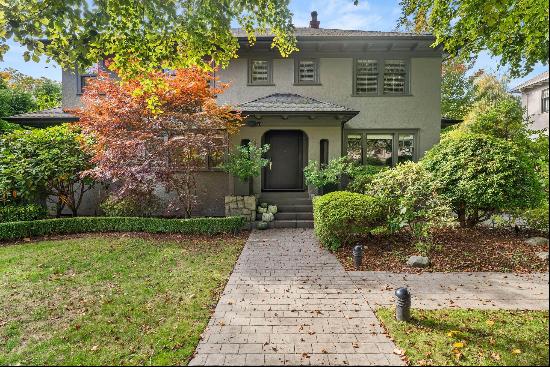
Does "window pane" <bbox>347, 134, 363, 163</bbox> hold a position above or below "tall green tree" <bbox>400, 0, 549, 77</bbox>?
below

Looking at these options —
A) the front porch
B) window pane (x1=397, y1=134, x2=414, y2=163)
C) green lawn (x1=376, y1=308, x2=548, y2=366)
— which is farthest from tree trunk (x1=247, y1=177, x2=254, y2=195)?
green lawn (x1=376, y1=308, x2=548, y2=366)

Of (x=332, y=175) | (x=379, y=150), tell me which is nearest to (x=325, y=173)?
(x=332, y=175)

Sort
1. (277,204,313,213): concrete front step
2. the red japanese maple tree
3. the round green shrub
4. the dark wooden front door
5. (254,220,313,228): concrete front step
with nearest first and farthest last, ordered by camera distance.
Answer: the round green shrub, the red japanese maple tree, (254,220,313,228): concrete front step, (277,204,313,213): concrete front step, the dark wooden front door

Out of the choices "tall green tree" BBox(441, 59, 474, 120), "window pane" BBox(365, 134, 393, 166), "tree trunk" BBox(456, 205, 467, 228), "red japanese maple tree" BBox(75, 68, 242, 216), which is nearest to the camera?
"tree trunk" BBox(456, 205, 467, 228)

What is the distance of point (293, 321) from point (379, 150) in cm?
1087

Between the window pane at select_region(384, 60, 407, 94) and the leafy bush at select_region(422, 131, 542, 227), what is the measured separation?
5207 mm

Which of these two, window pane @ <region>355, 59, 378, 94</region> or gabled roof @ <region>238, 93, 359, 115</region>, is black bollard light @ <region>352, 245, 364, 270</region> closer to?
gabled roof @ <region>238, 93, 359, 115</region>

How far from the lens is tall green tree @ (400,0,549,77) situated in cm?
594

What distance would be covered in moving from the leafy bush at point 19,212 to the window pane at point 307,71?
10670mm

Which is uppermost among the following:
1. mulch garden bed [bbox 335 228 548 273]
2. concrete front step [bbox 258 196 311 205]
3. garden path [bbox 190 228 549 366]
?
concrete front step [bbox 258 196 311 205]

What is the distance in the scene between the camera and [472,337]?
3688 millimetres

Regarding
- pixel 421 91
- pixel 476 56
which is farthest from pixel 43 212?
pixel 421 91

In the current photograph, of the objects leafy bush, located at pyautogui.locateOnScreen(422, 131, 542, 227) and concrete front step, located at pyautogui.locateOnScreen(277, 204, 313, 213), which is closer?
leafy bush, located at pyautogui.locateOnScreen(422, 131, 542, 227)

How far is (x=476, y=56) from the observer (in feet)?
29.3
